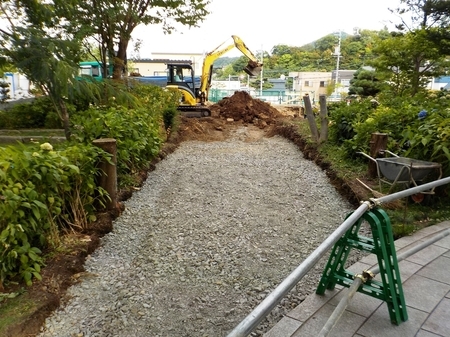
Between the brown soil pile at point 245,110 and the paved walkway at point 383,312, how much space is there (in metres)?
11.1

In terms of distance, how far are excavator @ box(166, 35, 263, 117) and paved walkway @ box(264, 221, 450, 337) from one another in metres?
11.3

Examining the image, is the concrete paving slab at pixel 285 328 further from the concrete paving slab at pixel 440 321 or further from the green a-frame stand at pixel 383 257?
the concrete paving slab at pixel 440 321

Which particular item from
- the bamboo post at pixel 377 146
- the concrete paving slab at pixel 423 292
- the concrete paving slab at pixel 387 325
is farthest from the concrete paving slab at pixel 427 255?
the bamboo post at pixel 377 146

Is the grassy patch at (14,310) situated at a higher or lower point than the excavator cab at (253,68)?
lower

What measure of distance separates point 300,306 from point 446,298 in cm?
97

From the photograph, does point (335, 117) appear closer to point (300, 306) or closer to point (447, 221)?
point (447, 221)

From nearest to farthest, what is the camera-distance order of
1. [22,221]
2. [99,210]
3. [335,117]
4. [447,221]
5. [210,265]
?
1. [22,221]
2. [210,265]
3. [447,221]
4. [99,210]
5. [335,117]

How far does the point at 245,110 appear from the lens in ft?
46.3

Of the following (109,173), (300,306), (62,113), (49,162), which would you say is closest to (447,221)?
(300,306)

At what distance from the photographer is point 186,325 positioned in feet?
7.30

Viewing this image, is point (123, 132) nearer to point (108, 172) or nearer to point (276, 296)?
point (108, 172)

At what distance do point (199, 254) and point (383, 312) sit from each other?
161cm

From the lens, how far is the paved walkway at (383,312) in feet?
6.36

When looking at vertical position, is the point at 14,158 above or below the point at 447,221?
above
